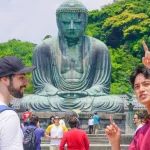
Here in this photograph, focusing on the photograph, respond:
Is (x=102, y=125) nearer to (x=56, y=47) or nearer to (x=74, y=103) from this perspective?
(x=74, y=103)

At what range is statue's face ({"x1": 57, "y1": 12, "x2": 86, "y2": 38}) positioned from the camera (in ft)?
83.1

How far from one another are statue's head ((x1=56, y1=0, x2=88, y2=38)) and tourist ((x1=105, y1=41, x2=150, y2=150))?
2113 centimetres

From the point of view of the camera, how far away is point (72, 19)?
25609 mm

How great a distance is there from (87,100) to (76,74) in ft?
4.44

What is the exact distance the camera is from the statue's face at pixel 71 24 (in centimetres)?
2534

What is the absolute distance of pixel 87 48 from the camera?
25781 millimetres

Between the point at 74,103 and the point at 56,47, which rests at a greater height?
the point at 56,47

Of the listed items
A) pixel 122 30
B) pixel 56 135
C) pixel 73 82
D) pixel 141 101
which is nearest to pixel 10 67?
pixel 141 101

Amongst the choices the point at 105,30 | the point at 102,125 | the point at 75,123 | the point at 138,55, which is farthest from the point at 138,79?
the point at 105,30

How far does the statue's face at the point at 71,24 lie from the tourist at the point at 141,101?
2113 cm

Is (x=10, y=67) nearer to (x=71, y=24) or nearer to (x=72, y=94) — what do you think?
(x=72, y=94)

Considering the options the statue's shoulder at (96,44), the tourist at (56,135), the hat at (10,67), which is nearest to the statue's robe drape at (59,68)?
the statue's shoulder at (96,44)

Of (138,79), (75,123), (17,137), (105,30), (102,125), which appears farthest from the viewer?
(105,30)

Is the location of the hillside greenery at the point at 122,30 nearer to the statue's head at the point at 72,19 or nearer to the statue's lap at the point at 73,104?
the statue's head at the point at 72,19
